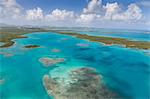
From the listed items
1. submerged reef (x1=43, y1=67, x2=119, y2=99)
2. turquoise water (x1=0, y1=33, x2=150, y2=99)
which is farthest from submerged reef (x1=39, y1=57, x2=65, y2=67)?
submerged reef (x1=43, y1=67, x2=119, y2=99)

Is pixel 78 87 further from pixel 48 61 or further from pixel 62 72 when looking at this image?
pixel 48 61

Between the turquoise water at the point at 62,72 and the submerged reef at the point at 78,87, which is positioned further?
the turquoise water at the point at 62,72

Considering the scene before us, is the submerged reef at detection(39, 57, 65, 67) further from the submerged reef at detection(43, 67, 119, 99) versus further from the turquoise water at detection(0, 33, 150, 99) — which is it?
the submerged reef at detection(43, 67, 119, 99)

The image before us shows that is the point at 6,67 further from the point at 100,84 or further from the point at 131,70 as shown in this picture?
the point at 131,70

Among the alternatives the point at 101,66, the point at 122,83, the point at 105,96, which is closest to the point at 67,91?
the point at 105,96

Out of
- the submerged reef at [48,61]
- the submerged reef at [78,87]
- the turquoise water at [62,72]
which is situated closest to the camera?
the submerged reef at [78,87]

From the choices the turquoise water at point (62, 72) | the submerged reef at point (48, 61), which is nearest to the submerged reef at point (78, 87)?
the turquoise water at point (62, 72)

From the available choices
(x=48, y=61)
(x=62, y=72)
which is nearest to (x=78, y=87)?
(x=62, y=72)

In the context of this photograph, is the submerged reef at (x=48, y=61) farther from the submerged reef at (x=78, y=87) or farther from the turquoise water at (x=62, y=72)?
the submerged reef at (x=78, y=87)
